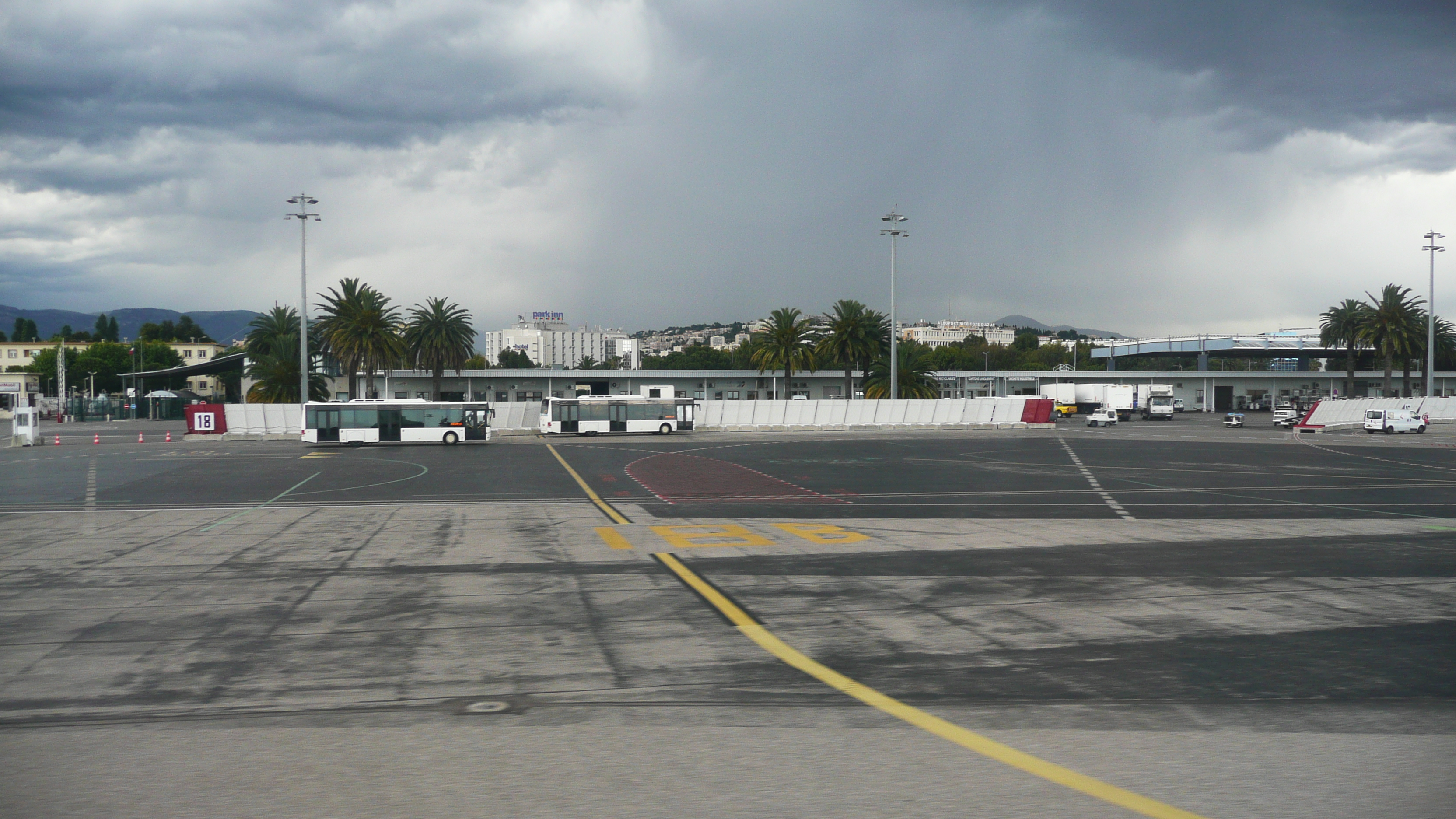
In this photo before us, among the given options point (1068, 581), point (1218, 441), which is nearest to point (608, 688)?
point (1068, 581)

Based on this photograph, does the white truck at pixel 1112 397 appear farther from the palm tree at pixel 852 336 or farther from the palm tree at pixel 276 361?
the palm tree at pixel 276 361

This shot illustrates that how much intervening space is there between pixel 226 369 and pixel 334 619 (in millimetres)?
107303

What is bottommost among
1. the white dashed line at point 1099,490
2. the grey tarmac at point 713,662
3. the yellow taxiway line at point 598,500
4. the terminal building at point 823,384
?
the white dashed line at point 1099,490

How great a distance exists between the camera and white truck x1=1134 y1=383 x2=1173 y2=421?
94.7 meters

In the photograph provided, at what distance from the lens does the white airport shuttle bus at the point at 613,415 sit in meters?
62.9

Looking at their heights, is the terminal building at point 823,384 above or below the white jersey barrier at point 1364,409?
above

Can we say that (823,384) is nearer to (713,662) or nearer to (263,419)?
(263,419)

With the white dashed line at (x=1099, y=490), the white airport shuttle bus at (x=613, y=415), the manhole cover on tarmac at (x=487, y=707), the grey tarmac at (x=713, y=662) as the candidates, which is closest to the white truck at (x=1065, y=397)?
the white airport shuttle bus at (x=613, y=415)

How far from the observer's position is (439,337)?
8606 cm

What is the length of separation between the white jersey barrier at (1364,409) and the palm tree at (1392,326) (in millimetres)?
18004

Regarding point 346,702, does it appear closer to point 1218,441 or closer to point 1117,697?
point 1117,697

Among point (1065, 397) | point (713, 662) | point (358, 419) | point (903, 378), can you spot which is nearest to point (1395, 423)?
point (903, 378)

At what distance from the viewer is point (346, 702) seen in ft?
23.4

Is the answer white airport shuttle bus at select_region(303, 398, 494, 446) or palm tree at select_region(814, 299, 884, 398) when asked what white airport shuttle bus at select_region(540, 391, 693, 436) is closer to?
white airport shuttle bus at select_region(303, 398, 494, 446)
